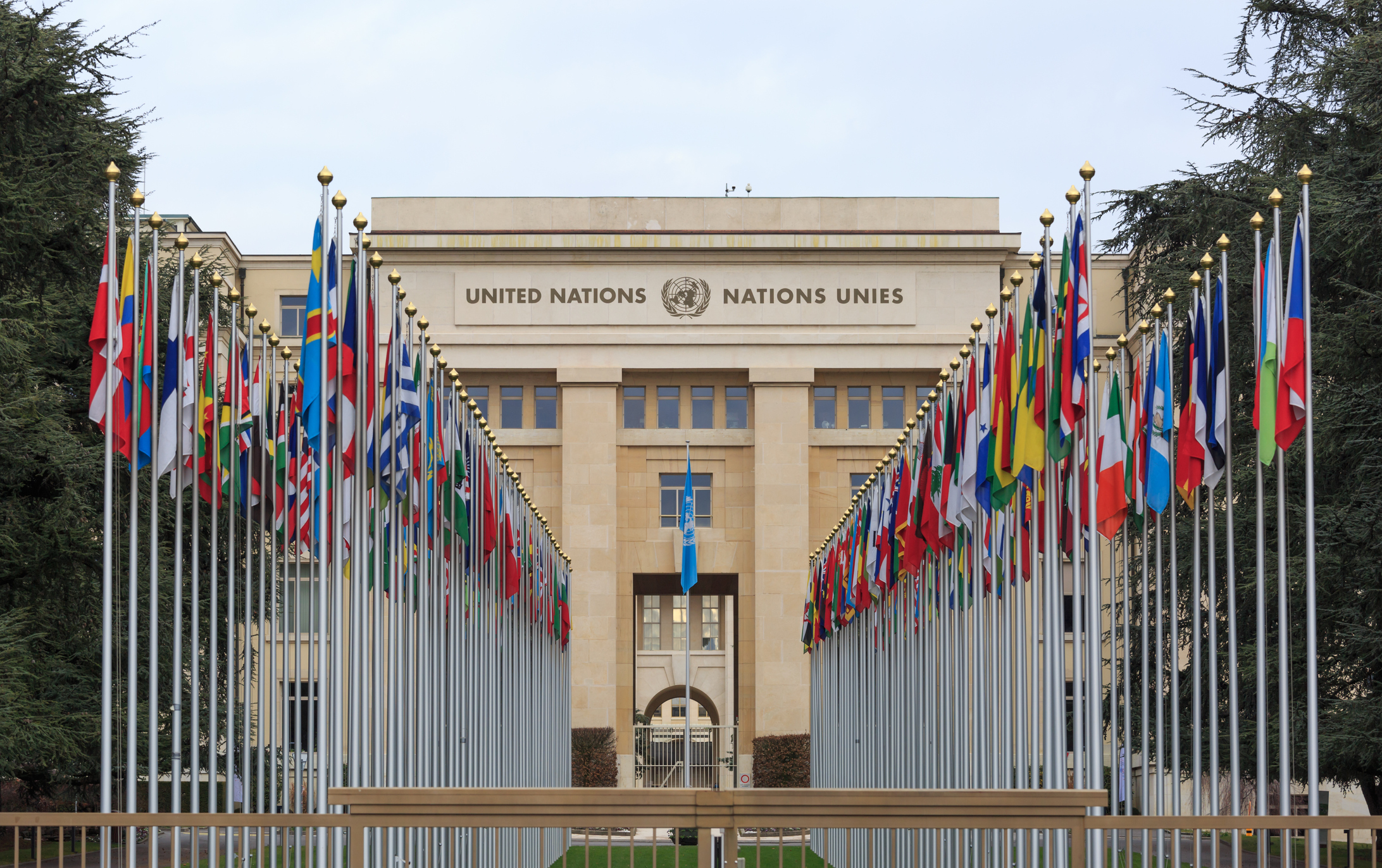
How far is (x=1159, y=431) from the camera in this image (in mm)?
18703

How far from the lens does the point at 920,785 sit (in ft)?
91.6

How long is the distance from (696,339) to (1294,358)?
46104mm

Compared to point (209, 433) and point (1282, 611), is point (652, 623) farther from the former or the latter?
point (1282, 611)

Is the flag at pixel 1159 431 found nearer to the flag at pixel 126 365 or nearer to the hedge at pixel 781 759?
the flag at pixel 126 365

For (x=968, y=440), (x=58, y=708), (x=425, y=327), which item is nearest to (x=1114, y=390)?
(x=968, y=440)

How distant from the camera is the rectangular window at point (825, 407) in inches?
2490

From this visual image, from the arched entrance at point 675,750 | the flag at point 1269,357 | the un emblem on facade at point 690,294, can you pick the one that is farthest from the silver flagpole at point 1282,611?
the un emblem on facade at point 690,294

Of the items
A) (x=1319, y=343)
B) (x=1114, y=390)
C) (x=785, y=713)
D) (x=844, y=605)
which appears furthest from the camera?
(x=785, y=713)

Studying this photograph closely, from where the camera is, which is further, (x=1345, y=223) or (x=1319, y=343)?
(x=1319, y=343)

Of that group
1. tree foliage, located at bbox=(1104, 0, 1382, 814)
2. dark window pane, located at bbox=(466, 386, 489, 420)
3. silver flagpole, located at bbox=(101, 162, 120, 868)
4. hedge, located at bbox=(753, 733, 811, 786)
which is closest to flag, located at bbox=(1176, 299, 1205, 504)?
tree foliage, located at bbox=(1104, 0, 1382, 814)

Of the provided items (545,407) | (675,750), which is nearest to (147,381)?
(545,407)

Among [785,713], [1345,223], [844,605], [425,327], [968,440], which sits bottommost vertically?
[785,713]

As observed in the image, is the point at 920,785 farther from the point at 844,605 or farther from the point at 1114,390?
the point at 1114,390

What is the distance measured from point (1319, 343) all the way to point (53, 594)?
72.1ft
